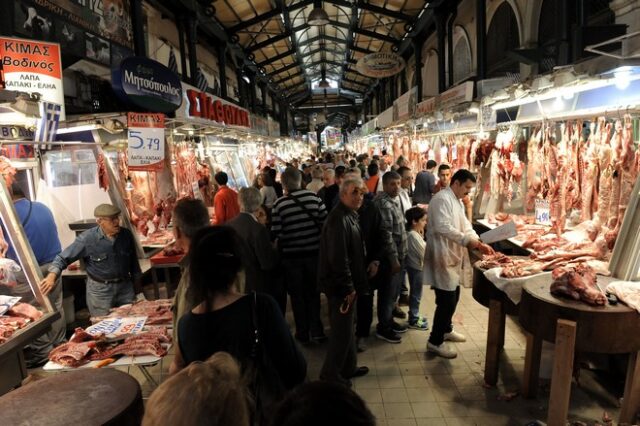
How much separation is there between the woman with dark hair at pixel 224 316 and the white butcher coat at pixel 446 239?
2756 mm

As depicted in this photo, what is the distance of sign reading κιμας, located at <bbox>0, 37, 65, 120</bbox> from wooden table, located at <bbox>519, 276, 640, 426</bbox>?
5.23 meters

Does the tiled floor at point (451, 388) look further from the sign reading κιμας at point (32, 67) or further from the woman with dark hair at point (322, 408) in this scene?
the sign reading κιμας at point (32, 67)

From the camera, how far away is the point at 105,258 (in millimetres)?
4469

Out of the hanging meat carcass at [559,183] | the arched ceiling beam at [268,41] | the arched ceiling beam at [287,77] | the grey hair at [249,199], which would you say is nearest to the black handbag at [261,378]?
the grey hair at [249,199]

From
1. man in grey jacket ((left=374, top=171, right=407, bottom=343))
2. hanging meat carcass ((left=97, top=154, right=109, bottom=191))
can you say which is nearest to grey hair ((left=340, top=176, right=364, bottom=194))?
man in grey jacket ((left=374, top=171, right=407, bottom=343))

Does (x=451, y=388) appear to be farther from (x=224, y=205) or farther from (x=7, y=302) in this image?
(x=224, y=205)

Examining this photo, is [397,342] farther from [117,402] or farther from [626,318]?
[117,402]

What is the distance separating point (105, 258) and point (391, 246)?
2989 mm

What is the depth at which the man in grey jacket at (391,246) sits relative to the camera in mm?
4618

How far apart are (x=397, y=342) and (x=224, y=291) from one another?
3.48 m

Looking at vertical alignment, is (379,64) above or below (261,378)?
above

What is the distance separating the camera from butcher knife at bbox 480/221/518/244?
3879 millimetres

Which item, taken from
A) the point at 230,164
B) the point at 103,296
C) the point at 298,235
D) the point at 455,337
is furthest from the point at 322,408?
the point at 230,164

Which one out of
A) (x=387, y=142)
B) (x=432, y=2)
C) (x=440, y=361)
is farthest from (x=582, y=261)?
(x=387, y=142)
